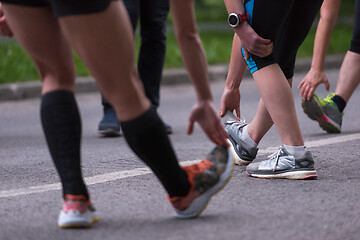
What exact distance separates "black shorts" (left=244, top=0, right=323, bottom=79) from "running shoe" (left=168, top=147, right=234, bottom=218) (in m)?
0.84

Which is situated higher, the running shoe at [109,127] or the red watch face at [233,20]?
the red watch face at [233,20]

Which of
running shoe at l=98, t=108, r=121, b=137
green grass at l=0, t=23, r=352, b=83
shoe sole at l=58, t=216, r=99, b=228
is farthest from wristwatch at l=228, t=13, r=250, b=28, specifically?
green grass at l=0, t=23, r=352, b=83

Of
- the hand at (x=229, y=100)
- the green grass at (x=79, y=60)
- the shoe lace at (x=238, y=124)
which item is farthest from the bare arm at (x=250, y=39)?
the green grass at (x=79, y=60)

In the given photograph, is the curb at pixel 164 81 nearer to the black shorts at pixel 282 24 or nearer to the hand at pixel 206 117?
the black shorts at pixel 282 24

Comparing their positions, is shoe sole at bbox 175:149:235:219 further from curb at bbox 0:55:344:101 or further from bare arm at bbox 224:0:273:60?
curb at bbox 0:55:344:101

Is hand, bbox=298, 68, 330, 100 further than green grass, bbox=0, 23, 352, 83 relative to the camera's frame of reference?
No

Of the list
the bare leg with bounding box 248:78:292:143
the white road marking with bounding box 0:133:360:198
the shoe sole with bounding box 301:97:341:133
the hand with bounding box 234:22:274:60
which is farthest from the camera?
the shoe sole with bounding box 301:97:341:133

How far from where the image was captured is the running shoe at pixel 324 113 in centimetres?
473

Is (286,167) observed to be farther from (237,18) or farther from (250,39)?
(237,18)

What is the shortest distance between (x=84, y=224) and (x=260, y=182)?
3.49 feet

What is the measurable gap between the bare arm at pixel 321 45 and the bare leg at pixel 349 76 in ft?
1.08

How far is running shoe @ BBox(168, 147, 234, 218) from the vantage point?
8.36 feet

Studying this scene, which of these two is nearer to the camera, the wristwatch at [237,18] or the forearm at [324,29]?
the wristwatch at [237,18]

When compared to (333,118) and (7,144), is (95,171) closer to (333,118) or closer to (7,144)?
(7,144)
